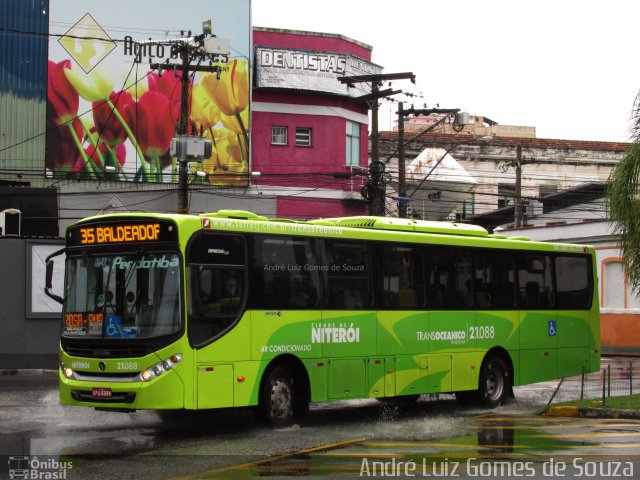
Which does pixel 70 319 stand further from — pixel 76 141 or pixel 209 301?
pixel 76 141

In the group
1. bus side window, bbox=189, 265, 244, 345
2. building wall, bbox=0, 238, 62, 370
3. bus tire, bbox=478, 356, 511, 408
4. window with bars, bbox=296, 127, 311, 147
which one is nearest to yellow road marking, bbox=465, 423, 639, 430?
bus tire, bbox=478, 356, 511, 408

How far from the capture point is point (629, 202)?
2011cm

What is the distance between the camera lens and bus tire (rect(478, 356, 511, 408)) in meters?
19.0

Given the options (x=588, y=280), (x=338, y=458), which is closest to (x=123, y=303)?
(x=338, y=458)

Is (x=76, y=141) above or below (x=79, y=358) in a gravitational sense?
above

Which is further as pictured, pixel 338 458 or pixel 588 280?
pixel 588 280

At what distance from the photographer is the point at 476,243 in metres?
19.1

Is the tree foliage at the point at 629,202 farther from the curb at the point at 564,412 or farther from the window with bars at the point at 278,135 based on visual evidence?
the window with bars at the point at 278,135

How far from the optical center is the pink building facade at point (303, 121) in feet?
146

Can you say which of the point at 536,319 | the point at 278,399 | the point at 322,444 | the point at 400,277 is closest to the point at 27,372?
the point at 400,277

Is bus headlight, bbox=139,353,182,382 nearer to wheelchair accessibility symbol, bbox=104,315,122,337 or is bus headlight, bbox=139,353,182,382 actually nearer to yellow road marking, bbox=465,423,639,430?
wheelchair accessibility symbol, bbox=104,315,122,337

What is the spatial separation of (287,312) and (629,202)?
8.60 meters

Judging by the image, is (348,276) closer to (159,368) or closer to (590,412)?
(159,368)

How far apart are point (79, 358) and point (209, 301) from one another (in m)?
2.00
